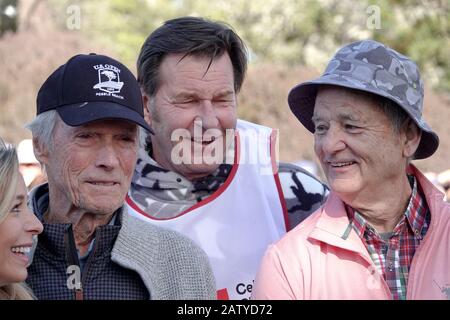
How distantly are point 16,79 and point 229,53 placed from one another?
39.1ft

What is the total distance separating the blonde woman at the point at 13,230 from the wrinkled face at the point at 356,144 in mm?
1165

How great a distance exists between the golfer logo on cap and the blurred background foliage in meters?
8.97

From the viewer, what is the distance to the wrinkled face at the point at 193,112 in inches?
155

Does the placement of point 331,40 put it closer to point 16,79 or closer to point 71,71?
point 16,79

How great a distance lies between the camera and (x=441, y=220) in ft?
11.3

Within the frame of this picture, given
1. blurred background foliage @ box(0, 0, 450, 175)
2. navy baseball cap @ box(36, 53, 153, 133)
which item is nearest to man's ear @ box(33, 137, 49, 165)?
navy baseball cap @ box(36, 53, 153, 133)

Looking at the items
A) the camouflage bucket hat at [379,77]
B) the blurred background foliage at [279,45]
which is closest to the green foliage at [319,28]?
the blurred background foliage at [279,45]

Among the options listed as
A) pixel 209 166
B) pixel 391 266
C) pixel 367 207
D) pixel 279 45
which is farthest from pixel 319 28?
pixel 391 266

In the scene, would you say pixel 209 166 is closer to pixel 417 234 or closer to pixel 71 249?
pixel 71 249

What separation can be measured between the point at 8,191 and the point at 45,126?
1.49ft

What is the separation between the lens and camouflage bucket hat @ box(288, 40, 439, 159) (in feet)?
11.1

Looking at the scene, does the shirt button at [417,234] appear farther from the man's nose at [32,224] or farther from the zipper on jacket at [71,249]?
the man's nose at [32,224]

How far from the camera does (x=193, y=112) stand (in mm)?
3943

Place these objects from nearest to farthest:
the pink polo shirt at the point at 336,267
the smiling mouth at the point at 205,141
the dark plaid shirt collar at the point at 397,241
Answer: the pink polo shirt at the point at 336,267 → the dark plaid shirt collar at the point at 397,241 → the smiling mouth at the point at 205,141
